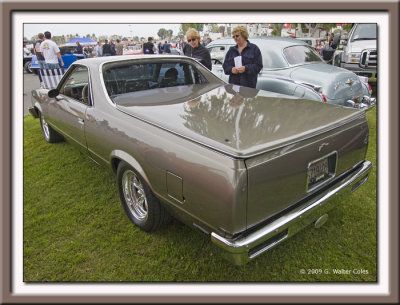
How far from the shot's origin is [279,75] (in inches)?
205

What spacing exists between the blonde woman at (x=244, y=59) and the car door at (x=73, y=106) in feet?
7.19

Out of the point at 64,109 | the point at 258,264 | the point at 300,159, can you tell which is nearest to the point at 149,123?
the point at 300,159

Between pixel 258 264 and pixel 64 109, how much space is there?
296cm

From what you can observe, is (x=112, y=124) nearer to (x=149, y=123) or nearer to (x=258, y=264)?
(x=149, y=123)

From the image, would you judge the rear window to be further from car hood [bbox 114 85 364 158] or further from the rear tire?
the rear tire

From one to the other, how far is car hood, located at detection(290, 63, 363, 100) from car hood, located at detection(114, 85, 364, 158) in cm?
225

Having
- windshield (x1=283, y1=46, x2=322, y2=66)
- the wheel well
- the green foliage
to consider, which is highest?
windshield (x1=283, y1=46, x2=322, y2=66)

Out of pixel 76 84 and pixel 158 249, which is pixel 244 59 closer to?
pixel 76 84

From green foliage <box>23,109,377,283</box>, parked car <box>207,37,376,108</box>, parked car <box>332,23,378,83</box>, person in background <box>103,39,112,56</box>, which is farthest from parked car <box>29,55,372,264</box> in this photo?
person in background <box>103,39,112,56</box>

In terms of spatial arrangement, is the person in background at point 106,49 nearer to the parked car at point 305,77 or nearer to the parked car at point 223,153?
the parked car at point 305,77

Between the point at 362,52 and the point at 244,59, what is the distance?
531 cm

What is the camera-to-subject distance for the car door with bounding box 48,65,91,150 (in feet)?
10.8

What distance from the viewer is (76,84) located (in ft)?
12.8

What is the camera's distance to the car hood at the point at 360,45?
7828mm
